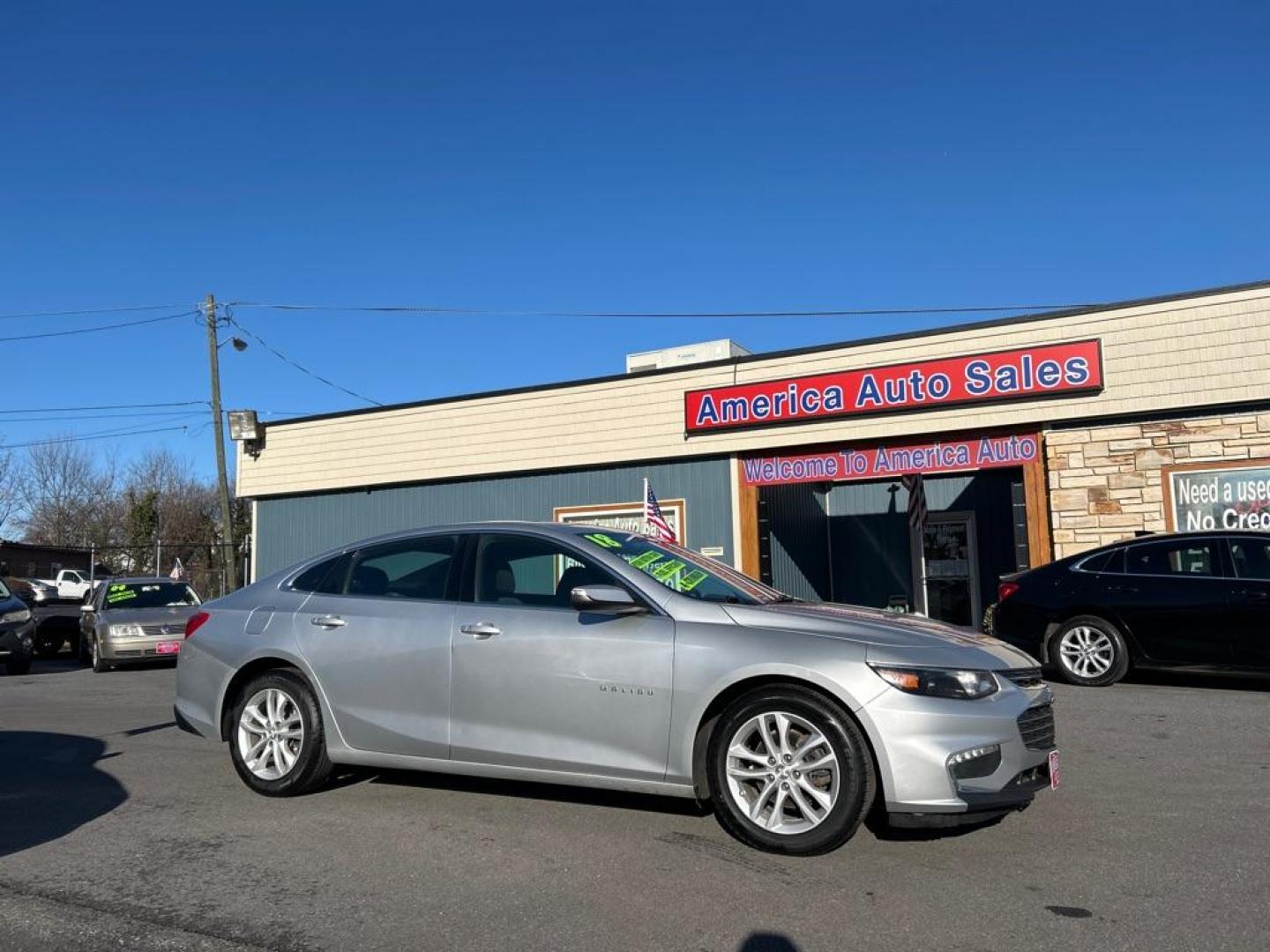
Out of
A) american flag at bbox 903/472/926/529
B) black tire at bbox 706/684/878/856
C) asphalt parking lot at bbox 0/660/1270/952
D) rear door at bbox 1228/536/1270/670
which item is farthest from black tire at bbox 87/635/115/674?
rear door at bbox 1228/536/1270/670

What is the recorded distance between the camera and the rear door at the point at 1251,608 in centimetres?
928

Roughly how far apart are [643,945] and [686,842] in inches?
48.7

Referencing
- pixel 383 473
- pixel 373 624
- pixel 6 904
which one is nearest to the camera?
pixel 6 904

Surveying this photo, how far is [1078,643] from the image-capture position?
10.3 metres

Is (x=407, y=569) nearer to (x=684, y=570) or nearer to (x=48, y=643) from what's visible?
(x=684, y=570)

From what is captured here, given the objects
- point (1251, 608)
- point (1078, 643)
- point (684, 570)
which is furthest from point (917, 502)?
point (684, 570)

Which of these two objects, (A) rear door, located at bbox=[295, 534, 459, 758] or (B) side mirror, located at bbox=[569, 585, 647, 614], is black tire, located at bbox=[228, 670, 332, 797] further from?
(B) side mirror, located at bbox=[569, 585, 647, 614]

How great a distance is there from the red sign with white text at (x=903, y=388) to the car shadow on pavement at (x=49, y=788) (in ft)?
38.2

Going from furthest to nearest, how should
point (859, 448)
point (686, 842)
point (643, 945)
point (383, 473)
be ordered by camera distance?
point (383, 473), point (859, 448), point (686, 842), point (643, 945)

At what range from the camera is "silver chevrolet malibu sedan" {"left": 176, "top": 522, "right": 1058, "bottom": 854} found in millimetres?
4461

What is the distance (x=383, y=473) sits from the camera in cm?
2216

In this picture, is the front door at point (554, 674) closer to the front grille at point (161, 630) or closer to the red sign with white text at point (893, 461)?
the front grille at point (161, 630)

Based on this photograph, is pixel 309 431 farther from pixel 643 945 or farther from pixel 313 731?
pixel 643 945

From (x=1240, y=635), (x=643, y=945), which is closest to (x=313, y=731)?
(x=643, y=945)
